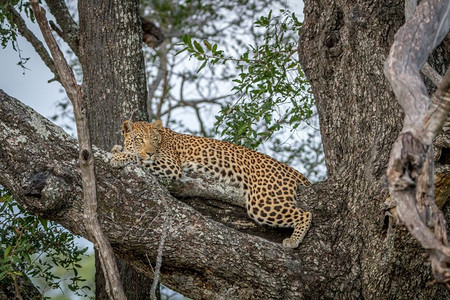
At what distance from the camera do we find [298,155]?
1075cm

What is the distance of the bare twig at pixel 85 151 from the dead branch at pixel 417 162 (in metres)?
1.55

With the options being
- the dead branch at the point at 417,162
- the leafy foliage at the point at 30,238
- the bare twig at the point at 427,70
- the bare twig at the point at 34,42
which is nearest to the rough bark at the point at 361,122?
the bare twig at the point at 427,70

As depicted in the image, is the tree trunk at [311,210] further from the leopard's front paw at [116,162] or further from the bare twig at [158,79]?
the bare twig at [158,79]

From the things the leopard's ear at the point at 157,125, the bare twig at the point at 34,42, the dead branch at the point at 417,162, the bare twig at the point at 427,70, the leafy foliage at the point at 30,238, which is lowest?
the leafy foliage at the point at 30,238

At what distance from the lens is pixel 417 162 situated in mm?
3246

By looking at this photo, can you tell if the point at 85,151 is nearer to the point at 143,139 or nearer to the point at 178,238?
the point at 178,238

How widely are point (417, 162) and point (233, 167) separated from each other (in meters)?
3.86

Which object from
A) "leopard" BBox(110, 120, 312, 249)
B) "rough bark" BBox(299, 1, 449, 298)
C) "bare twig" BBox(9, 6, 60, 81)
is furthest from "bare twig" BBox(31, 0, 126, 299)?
"bare twig" BBox(9, 6, 60, 81)

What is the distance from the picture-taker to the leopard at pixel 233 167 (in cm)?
645

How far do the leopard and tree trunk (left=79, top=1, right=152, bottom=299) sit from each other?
270 mm

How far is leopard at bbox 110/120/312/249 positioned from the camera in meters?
6.45

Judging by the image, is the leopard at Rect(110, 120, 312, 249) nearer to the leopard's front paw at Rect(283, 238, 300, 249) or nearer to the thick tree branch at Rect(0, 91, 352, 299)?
the leopard's front paw at Rect(283, 238, 300, 249)

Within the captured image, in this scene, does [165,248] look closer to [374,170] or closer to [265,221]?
[265,221]

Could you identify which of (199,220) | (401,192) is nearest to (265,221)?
(199,220)
